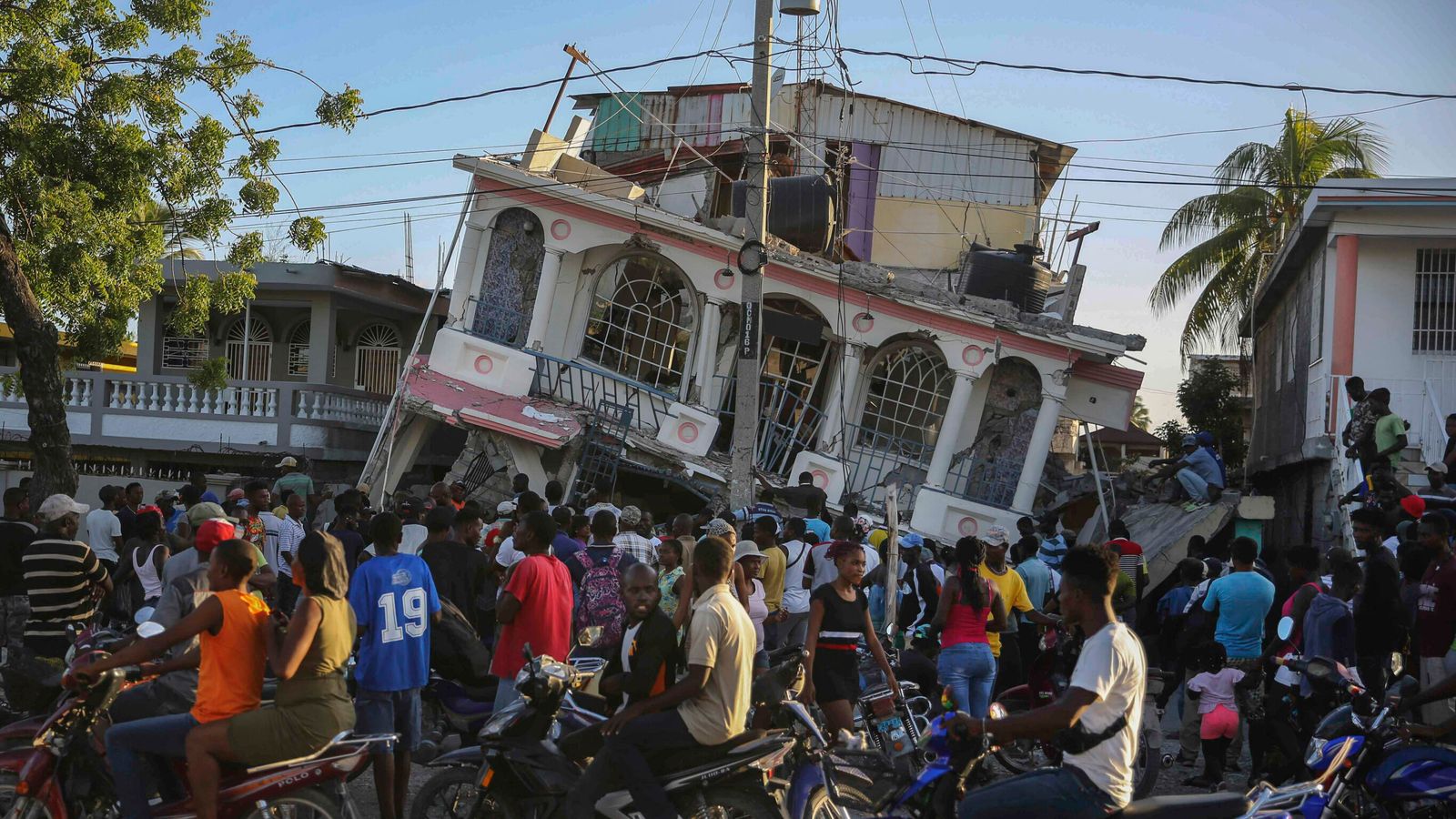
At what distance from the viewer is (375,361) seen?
25.6 metres

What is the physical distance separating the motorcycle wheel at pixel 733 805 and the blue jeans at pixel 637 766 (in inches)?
5.2

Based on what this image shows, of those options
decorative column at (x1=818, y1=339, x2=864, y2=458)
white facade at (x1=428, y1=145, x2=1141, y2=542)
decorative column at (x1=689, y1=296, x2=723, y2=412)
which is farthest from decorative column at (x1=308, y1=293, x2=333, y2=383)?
decorative column at (x1=818, y1=339, x2=864, y2=458)

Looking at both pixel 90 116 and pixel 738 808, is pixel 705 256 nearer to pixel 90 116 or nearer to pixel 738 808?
pixel 90 116

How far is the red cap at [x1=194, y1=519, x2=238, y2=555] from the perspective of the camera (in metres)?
6.59

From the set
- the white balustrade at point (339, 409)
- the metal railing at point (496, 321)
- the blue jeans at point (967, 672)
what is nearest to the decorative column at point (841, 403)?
the metal railing at point (496, 321)

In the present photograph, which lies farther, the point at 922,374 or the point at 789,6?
the point at 922,374

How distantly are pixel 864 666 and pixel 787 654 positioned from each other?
83 cm

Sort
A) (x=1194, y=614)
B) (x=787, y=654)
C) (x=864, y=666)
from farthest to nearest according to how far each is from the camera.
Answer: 1. (x=1194, y=614)
2. (x=864, y=666)
3. (x=787, y=654)

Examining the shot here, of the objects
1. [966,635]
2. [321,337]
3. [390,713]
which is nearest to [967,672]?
[966,635]

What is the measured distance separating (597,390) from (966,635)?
12396 mm

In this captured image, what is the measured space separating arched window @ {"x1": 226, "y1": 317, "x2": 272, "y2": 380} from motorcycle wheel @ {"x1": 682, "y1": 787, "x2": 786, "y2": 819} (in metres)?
21.2

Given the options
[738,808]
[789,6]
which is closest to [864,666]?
[738,808]

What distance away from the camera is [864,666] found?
350 inches

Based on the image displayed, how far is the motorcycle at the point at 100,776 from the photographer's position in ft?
18.1
